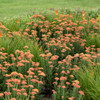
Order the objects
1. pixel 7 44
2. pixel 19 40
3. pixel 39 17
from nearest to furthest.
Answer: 1. pixel 7 44
2. pixel 19 40
3. pixel 39 17

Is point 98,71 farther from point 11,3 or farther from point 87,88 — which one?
point 11,3

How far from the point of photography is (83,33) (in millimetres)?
6551

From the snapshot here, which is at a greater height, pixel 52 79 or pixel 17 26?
pixel 17 26

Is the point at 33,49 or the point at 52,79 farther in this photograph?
the point at 33,49

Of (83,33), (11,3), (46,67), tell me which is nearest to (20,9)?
(11,3)

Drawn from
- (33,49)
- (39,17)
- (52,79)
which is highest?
(39,17)

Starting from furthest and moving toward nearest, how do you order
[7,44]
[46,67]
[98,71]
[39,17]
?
1. [39,17]
2. [7,44]
3. [46,67]
4. [98,71]

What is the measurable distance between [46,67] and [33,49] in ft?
2.29

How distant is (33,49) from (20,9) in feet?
31.9

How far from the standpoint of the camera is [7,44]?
4.84 metres

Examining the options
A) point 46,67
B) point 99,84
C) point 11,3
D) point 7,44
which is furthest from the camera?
point 11,3

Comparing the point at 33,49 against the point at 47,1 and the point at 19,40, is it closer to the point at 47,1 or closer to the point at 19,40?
the point at 19,40

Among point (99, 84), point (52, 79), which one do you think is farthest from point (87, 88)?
point (52, 79)

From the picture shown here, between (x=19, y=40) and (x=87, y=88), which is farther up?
(x=19, y=40)
